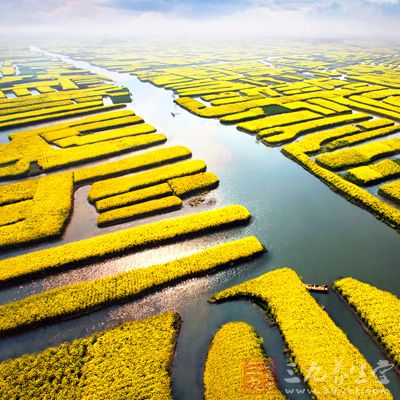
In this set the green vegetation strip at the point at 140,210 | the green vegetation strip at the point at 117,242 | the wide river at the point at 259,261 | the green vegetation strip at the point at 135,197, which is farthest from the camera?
the green vegetation strip at the point at 135,197

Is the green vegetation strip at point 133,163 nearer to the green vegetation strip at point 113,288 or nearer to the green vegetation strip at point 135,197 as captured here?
the green vegetation strip at point 135,197

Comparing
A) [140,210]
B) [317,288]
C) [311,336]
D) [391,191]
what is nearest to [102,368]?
[311,336]

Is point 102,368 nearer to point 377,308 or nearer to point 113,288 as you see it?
point 113,288

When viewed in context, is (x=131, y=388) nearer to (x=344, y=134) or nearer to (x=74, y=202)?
(x=74, y=202)

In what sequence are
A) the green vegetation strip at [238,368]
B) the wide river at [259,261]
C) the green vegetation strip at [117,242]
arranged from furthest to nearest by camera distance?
1. the green vegetation strip at [117,242]
2. the wide river at [259,261]
3. the green vegetation strip at [238,368]

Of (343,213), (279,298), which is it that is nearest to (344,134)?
(343,213)

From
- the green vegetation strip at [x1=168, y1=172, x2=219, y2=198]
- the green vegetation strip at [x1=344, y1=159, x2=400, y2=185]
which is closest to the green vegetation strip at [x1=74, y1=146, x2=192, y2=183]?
the green vegetation strip at [x1=168, y1=172, x2=219, y2=198]

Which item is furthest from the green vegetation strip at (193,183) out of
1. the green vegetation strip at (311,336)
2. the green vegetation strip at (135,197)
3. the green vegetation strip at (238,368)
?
the green vegetation strip at (238,368)
